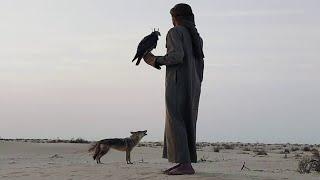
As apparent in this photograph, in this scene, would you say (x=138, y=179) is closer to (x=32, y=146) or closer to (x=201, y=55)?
(x=201, y=55)

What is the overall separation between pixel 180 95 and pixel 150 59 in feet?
2.39

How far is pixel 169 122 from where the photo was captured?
9219 millimetres

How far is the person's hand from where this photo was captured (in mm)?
9359

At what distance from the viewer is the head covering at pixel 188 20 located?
9.54 meters

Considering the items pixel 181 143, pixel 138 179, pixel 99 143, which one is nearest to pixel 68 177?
pixel 138 179

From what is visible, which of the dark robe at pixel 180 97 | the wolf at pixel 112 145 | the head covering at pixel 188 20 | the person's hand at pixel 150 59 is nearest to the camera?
the dark robe at pixel 180 97

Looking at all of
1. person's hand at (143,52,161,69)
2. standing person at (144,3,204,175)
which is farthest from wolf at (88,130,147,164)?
person's hand at (143,52,161,69)

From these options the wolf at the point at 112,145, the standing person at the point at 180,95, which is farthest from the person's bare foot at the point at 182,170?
the wolf at the point at 112,145

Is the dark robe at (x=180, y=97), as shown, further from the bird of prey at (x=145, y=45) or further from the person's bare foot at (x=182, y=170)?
the bird of prey at (x=145, y=45)

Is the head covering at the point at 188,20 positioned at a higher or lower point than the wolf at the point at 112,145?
higher

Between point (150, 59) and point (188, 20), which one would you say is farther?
point (188, 20)

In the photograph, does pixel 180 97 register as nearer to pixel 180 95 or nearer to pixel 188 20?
pixel 180 95

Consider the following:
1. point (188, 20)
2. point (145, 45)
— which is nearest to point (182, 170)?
point (145, 45)

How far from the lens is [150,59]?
941 cm
